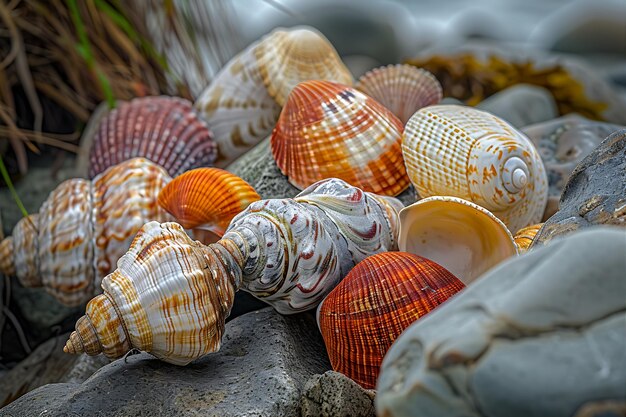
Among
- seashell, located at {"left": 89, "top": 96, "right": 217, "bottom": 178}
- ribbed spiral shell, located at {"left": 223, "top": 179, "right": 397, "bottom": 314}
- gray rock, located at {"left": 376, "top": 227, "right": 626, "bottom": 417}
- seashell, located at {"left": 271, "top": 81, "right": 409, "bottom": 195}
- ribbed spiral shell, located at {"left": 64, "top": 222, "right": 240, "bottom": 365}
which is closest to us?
gray rock, located at {"left": 376, "top": 227, "right": 626, "bottom": 417}

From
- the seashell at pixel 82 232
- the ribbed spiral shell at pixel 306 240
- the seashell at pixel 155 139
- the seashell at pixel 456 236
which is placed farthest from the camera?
the seashell at pixel 155 139

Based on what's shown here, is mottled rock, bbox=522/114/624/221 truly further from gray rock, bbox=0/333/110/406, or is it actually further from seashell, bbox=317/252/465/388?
gray rock, bbox=0/333/110/406

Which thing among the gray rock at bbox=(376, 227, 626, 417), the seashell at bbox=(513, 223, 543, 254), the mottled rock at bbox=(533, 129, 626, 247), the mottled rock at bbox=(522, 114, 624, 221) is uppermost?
the gray rock at bbox=(376, 227, 626, 417)

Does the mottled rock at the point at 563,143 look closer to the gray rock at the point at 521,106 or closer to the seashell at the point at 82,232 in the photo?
the gray rock at the point at 521,106

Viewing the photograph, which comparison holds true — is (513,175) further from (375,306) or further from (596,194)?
(375,306)

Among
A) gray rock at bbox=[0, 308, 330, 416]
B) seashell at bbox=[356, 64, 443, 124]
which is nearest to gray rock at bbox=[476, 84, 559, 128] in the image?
seashell at bbox=[356, 64, 443, 124]

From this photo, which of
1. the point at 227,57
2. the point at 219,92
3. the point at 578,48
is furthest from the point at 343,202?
the point at 578,48

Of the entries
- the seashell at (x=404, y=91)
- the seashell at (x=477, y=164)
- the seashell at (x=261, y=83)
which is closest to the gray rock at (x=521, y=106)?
the seashell at (x=404, y=91)

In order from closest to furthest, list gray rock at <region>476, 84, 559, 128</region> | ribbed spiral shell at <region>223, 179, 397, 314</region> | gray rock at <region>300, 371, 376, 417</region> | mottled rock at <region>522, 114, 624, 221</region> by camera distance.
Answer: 1. gray rock at <region>300, 371, 376, 417</region>
2. ribbed spiral shell at <region>223, 179, 397, 314</region>
3. mottled rock at <region>522, 114, 624, 221</region>
4. gray rock at <region>476, 84, 559, 128</region>
